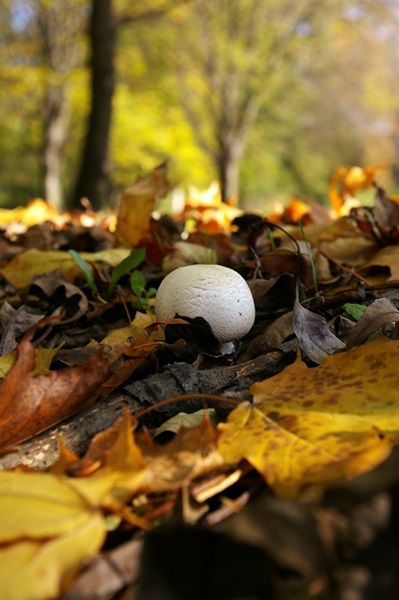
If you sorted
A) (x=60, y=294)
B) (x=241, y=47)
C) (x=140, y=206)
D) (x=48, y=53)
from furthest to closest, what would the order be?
(x=241, y=47), (x=48, y=53), (x=140, y=206), (x=60, y=294)

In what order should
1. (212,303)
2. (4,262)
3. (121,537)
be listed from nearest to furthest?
(121,537), (212,303), (4,262)

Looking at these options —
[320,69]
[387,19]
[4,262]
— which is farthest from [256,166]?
[4,262]

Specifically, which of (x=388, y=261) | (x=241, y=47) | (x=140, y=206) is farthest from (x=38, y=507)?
(x=241, y=47)

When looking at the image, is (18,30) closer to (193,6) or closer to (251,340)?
(193,6)

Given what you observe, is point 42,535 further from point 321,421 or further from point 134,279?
point 134,279

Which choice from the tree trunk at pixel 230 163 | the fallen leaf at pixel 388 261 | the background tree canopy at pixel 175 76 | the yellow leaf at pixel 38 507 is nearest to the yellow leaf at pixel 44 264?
the fallen leaf at pixel 388 261

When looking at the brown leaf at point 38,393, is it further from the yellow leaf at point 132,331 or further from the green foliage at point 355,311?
the green foliage at point 355,311
